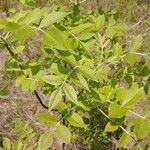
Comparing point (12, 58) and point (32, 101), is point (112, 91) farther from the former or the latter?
point (32, 101)

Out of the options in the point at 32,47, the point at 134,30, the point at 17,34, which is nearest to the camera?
the point at 17,34

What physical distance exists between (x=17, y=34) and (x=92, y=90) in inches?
15.9

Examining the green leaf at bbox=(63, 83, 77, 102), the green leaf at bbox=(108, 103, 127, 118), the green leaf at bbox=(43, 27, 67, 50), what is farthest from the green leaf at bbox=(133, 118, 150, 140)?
the green leaf at bbox=(43, 27, 67, 50)

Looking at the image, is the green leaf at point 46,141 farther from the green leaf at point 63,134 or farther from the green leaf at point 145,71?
the green leaf at point 145,71

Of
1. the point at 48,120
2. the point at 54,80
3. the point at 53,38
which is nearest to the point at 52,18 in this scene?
the point at 53,38

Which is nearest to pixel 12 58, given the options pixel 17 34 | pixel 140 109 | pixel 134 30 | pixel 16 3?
pixel 17 34

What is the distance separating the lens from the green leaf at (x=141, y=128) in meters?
1.18

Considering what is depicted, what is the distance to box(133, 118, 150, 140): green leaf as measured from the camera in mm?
1182

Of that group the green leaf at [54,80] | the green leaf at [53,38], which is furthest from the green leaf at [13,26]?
the green leaf at [54,80]

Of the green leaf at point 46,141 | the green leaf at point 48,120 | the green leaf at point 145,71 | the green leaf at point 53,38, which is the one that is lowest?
the green leaf at point 46,141

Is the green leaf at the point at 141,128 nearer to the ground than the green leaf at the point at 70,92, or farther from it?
nearer to the ground

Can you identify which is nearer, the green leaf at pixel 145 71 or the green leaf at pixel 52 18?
the green leaf at pixel 52 18

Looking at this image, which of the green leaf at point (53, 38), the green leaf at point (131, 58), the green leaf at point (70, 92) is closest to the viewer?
the green leaf at point (53, 38)

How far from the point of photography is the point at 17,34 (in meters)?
1.11
